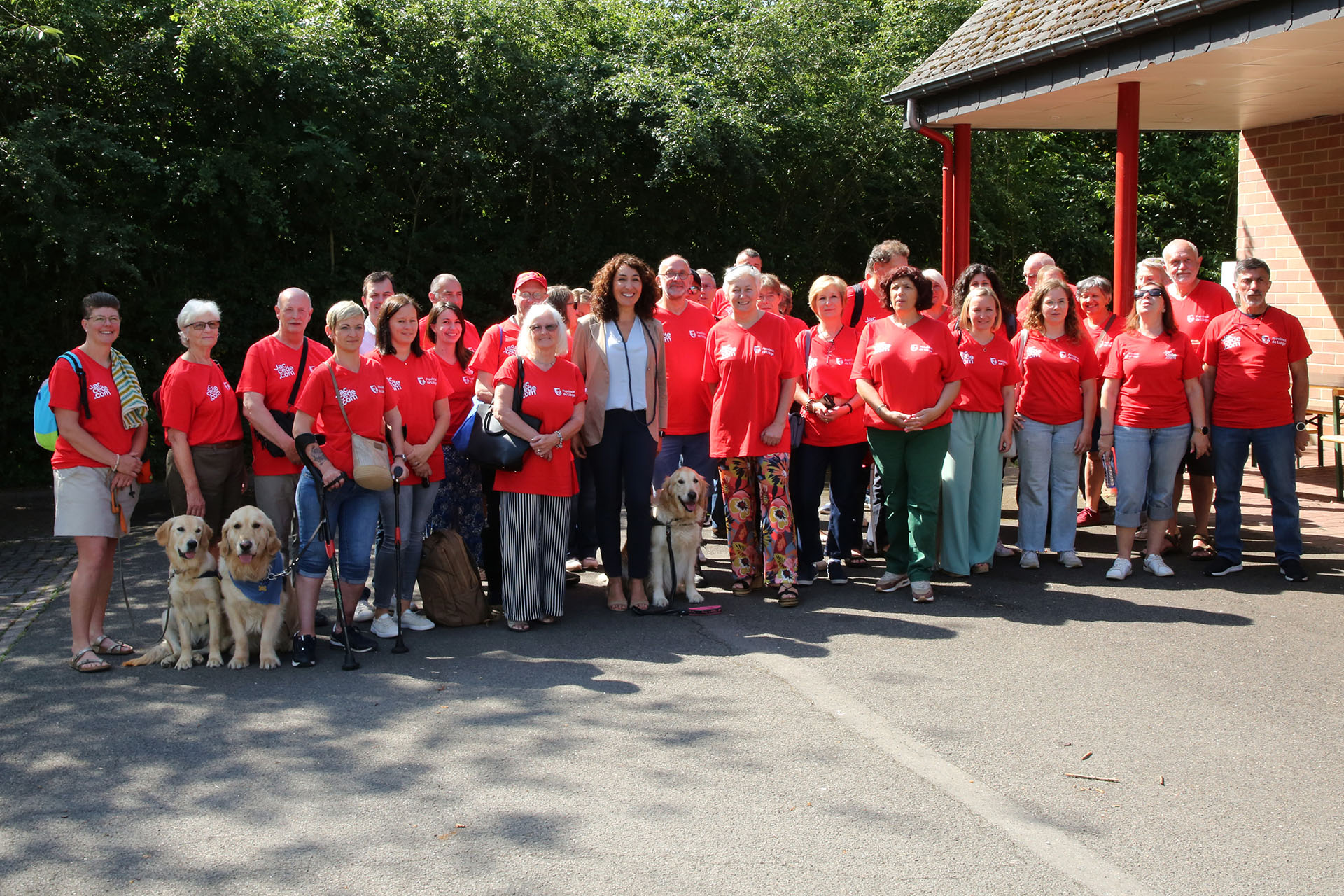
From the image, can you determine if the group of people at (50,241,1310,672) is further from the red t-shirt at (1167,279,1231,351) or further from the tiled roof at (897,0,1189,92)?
the tiled roof at (897,0,1189,92)

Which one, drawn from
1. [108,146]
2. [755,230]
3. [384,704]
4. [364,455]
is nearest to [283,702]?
[384,704]

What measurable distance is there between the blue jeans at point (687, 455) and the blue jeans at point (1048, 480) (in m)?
2.24

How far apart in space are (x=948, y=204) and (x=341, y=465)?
8896 mm

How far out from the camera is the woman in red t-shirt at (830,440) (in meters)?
7.66

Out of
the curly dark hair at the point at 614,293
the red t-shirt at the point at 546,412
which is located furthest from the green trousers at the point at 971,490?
the red t-shirt at the point at 546,412

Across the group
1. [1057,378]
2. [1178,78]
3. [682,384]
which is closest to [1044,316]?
[1057,378]

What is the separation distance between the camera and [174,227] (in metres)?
12.0

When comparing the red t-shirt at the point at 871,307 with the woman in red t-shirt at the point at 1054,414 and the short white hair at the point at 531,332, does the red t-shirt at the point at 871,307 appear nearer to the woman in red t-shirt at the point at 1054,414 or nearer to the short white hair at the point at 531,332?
the woman in red t-shirt at the point at 1054,414

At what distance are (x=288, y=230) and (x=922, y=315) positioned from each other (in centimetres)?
759

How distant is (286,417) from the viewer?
6.54 m

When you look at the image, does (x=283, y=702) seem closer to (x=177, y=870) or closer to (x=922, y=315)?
(x=177, y=870)

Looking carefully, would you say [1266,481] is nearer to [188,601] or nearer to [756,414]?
[756,414]

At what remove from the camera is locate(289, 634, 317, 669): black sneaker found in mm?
6031

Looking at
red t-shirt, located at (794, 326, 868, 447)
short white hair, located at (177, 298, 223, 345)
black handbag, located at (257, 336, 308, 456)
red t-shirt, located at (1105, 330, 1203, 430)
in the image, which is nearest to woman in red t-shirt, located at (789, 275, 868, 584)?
red t-shirt, located at (794, 326, 868, 447)
